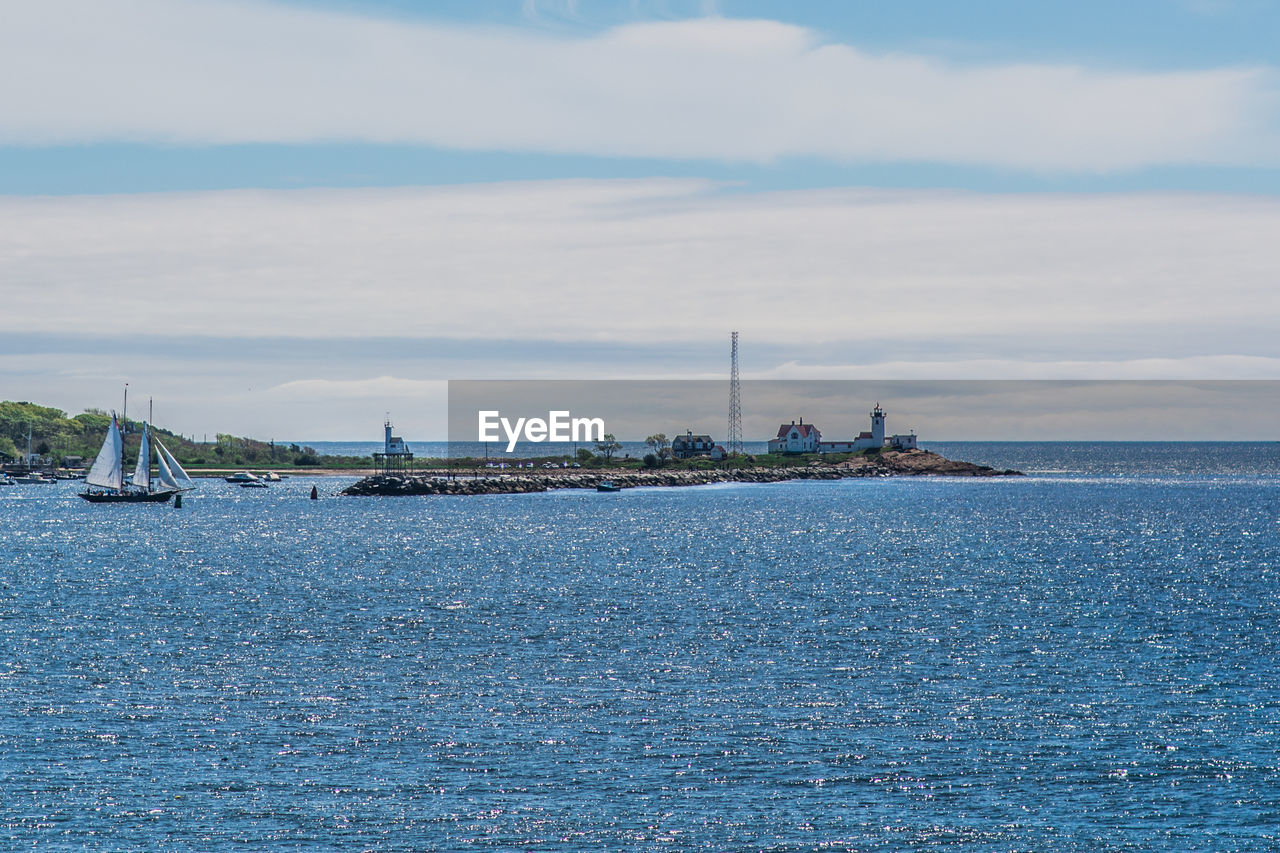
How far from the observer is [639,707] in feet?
143

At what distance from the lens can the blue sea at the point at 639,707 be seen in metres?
31.8

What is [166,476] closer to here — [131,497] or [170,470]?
[170,470]

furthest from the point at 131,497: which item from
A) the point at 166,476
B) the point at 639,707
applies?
the point at 639,707

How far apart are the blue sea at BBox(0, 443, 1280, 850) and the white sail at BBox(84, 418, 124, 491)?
8815 cm

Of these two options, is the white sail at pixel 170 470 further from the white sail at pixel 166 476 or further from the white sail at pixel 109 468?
the white sail at pixel 109 468

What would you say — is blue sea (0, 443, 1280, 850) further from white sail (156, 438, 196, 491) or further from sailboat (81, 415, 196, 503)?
white sail (156, 438, 196, 491)

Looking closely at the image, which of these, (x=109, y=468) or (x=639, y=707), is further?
(x=109, y=468)

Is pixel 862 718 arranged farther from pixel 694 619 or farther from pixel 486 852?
pixel 694 619

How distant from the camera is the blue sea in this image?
104 ft

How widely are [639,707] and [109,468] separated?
508ft

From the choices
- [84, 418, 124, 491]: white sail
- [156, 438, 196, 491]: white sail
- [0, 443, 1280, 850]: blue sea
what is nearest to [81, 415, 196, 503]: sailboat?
[84, 418, 124, 491]: white sail

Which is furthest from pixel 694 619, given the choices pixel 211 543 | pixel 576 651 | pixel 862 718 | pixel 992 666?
pixel 211 543

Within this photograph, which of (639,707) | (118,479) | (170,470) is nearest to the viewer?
(639,707)

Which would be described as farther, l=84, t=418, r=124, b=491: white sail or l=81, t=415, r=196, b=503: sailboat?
l=81, t=415, r=196, b=503: sailboat
